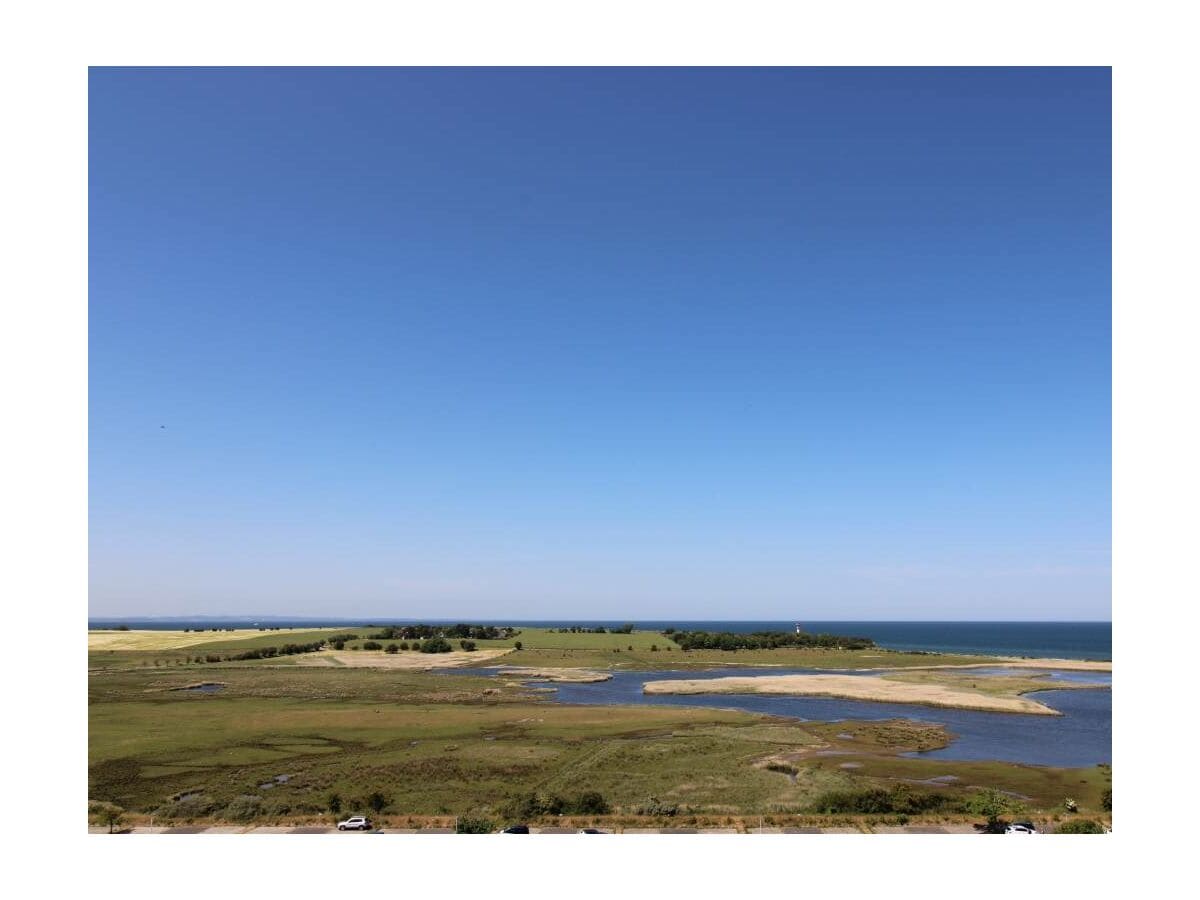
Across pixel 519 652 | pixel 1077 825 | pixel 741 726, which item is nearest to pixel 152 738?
pixel 741 726

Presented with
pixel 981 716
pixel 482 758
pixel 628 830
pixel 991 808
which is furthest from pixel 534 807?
pixel 981 716

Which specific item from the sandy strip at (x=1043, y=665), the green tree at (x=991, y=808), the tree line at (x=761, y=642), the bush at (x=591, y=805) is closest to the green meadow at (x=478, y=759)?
the bush at (x=591, y=805)

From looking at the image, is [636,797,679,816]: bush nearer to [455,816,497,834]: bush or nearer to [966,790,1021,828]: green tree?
[455,816,497,834]: bush

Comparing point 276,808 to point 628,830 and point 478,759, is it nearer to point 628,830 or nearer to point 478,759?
point 478,759

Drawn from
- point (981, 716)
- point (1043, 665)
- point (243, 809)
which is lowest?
point (1043, 665)

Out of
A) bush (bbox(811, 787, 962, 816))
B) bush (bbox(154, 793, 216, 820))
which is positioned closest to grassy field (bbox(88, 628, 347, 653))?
bush (bbox(154, 793, 216, 820))

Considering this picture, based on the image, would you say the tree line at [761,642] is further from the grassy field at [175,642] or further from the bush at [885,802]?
the bush at [885,802]
